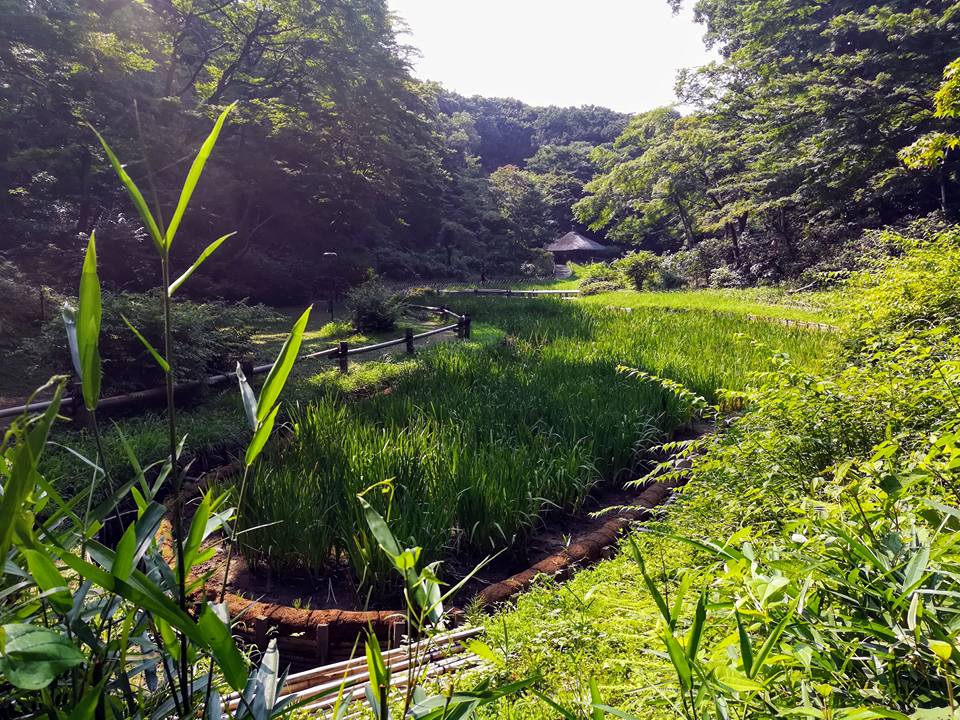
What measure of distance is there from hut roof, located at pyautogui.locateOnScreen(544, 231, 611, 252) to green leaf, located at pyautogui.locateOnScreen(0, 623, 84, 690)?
127 feet

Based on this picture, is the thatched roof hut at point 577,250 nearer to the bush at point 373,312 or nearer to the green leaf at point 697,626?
the bush at point 373,312

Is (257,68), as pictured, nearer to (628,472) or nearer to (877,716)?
(628,472)

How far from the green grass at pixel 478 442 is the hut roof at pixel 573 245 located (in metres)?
32.0

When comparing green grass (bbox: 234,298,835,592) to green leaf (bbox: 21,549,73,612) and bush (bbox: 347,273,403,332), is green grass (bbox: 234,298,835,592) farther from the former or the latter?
bush (bbox: 347,273,403,332)

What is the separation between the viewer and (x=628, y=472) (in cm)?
407

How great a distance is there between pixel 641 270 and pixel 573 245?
18.6m

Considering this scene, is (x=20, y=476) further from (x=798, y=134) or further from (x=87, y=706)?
(x=798, y=134)

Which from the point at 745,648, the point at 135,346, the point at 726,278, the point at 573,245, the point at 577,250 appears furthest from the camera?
the point at 577,250

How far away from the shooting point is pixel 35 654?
1.77ft

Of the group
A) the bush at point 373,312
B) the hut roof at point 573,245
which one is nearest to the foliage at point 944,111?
the bush at point 373,312

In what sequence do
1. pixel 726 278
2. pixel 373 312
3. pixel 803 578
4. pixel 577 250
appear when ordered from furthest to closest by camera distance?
pixel 577 250 < pixel 726 278 < pixel 373 312 < pixel 803 578

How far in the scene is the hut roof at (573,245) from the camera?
125 ft

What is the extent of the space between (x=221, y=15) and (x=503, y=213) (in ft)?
70.8

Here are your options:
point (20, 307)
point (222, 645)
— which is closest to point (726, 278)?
point (20, 307)
